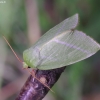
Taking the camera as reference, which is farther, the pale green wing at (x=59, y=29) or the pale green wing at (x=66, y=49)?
the pale green wing at (x=59, y=29)

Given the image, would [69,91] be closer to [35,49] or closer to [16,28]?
[16,28]

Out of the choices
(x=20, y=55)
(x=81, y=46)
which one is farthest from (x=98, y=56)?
(x=81, y=46)

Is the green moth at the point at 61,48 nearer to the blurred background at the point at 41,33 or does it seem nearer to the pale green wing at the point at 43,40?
the pale green wing at the point at 43,40

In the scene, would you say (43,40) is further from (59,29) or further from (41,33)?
(41,33)

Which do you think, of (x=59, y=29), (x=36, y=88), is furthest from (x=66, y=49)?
(x=36, y=88)

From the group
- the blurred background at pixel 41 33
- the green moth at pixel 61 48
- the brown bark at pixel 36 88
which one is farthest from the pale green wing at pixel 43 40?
the blurred background at pixel 41 33

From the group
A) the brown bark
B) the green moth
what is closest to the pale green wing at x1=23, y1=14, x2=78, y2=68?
the green moth

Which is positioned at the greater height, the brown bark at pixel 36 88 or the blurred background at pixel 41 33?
the brown bark at pixel 36 88
